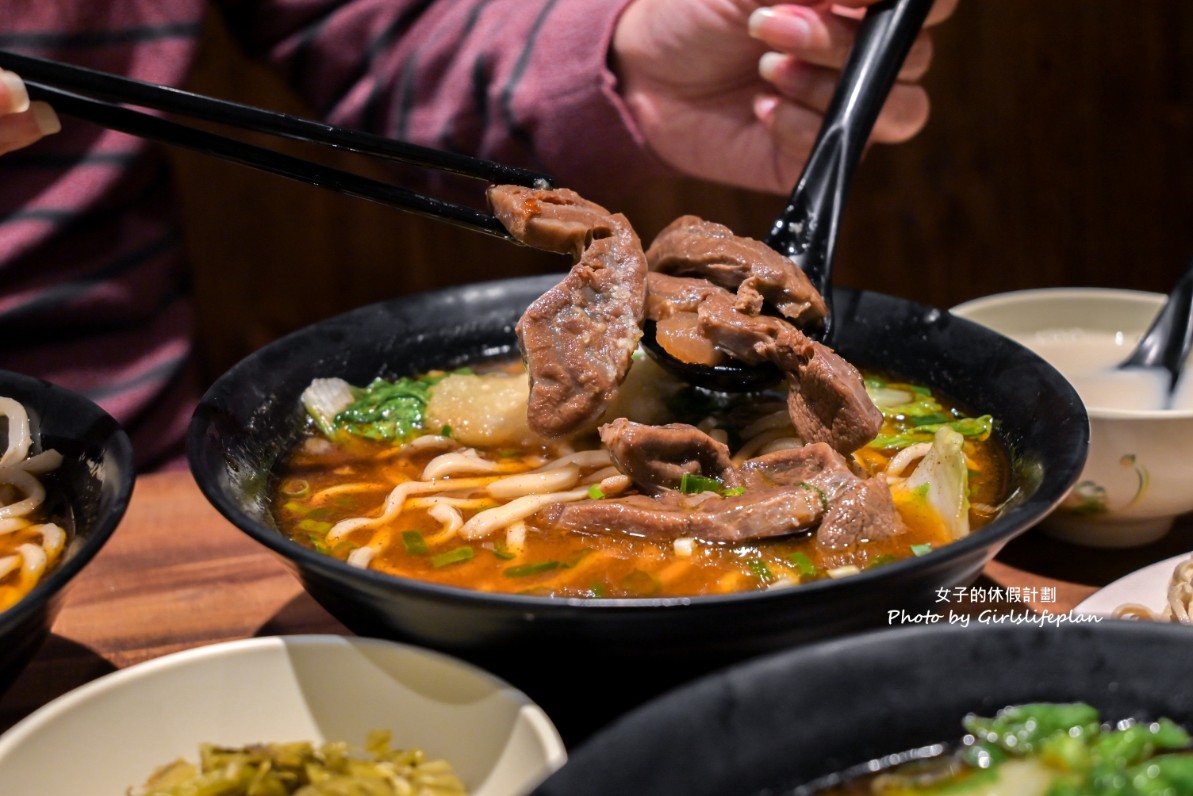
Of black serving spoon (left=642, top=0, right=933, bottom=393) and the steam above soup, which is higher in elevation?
black serving spoon (left=642, top=0, right=933, bottom=393)

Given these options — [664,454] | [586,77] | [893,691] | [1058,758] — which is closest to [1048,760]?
[1058,758]

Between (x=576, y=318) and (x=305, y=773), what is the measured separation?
904mm

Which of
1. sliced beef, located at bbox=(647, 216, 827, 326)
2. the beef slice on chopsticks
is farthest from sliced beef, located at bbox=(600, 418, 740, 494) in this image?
sliced beef, located at bbox=(647, 216, 827, 326)

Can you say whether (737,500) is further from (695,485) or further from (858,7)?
(858,7)

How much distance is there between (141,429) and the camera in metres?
3.10

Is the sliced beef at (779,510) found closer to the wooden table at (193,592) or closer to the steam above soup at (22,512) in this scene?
the wooden table at (193,592)

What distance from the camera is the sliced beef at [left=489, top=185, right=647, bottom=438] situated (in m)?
1.91

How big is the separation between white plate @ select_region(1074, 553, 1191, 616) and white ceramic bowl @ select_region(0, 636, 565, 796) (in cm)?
101

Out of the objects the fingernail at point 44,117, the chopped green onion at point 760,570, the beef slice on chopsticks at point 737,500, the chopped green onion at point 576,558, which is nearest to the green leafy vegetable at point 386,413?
the beef slice on chopsticks at point 737,500

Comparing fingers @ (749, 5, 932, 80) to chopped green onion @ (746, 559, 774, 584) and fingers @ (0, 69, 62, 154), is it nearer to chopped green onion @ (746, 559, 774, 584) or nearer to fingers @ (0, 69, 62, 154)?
chopped green onion @ (746, 559, 774, 584)

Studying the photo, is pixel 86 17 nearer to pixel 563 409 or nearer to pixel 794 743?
pixel 563 409

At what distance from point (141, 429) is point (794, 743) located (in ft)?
8.09

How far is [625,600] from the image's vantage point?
1338 millimetres

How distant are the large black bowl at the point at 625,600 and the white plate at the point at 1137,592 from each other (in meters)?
0.23
